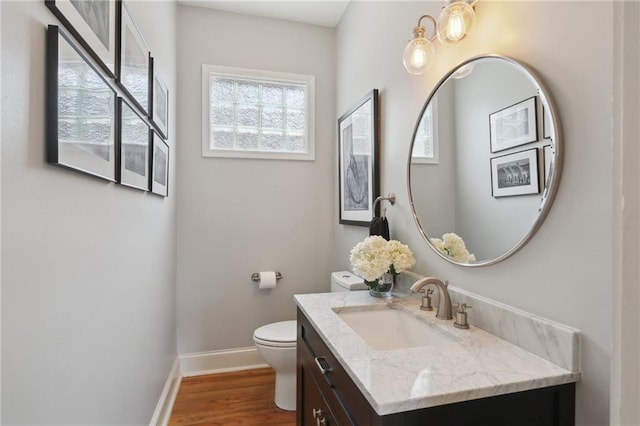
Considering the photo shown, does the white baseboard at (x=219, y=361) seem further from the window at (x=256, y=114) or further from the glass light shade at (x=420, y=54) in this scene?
the glass light shade at (x=420, y=54)

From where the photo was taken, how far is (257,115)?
2.66 metres

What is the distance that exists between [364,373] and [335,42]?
2.68 metres

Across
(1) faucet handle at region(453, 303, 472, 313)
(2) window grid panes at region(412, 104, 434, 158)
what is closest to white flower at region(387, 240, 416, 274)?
(1) faucet handle at region(453, 303, 472, 313)

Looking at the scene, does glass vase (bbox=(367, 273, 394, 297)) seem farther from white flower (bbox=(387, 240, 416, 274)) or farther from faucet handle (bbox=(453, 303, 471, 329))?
faucet handle (bbox=(453, 303, 471, 329))

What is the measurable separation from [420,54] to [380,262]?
2.88 feet

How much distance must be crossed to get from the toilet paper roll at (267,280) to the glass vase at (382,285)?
1185 millimetres

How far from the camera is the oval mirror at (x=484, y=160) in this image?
3.05 ft

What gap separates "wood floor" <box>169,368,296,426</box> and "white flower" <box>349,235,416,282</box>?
3.79 ft

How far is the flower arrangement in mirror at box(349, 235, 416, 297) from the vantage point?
1.43 m

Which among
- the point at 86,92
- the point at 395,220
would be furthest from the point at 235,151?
the point at 86,92

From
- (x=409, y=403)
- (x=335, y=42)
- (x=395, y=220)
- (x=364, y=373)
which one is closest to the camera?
(x=409, y=403)

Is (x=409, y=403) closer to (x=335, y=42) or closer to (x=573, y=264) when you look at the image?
(x=573, y=264)

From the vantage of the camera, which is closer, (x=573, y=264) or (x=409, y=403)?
(x=409, y=403)

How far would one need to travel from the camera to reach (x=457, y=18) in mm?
1131
